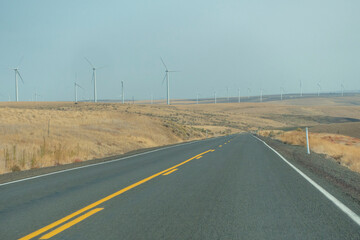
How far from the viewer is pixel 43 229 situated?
541 centimetres

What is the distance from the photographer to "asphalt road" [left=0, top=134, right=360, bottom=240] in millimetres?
5121

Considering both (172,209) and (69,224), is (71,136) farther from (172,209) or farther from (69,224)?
(69,224)

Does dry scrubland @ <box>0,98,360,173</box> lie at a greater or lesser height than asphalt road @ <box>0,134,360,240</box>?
lesser

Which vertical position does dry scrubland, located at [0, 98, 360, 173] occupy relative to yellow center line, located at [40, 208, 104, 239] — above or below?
below

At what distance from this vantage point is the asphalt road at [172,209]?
5.12 meters

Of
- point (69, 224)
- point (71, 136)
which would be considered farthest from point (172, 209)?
point (71, 136)

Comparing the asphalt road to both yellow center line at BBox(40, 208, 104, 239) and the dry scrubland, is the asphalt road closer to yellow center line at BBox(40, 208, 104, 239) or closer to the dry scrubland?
yellow center line at BBox(40, 208, 104, 239)

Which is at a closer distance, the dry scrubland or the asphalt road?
the asphalt road

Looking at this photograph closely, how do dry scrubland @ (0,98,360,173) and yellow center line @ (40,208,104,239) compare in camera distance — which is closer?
yellow center line @ (40,208,104,239)

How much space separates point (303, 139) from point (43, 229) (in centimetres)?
2797

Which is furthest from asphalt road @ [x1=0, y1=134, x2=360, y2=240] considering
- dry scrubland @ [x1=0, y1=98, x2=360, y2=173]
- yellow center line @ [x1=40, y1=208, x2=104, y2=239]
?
dry scrubland @ [x1=0, y1=98, x2=360, y2=173]

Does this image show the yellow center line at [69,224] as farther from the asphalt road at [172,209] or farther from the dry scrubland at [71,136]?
the dry scrubland at [71,136]

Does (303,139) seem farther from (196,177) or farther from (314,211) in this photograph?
(314,211)

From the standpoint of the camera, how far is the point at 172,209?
6465 millimetres
